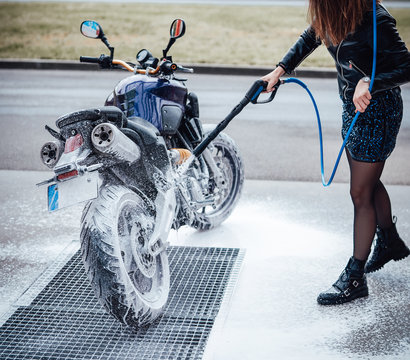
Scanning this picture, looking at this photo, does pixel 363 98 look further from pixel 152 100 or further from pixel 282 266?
pixel 282 266

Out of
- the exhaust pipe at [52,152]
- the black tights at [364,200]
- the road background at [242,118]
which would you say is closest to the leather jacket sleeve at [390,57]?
the black tights at [364,200]

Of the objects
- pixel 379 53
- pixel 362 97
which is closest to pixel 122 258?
pixel 362 97

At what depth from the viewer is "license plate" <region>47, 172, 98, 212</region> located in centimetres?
362

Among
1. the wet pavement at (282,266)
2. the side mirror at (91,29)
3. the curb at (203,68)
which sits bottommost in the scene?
the curb at (203,68)

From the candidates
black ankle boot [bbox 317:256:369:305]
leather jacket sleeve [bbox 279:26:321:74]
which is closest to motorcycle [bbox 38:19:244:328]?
leather jacket sleeve [bbox 279:26:321:74]

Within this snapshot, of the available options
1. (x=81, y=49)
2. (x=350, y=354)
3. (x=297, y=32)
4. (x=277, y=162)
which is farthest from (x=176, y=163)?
(x=297, y=32)

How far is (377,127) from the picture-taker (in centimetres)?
423

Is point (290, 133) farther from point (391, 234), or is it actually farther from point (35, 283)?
point (35, 283)

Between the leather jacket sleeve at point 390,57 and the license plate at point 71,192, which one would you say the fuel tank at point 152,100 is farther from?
the leather jacket sleeve at point 390,57

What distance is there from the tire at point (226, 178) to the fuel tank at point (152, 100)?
88cm

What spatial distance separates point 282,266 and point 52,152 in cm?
185

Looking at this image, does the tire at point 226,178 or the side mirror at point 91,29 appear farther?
the tire at point 226,178

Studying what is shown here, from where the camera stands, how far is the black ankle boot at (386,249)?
4805 mm

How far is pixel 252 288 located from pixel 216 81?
26.6ft
